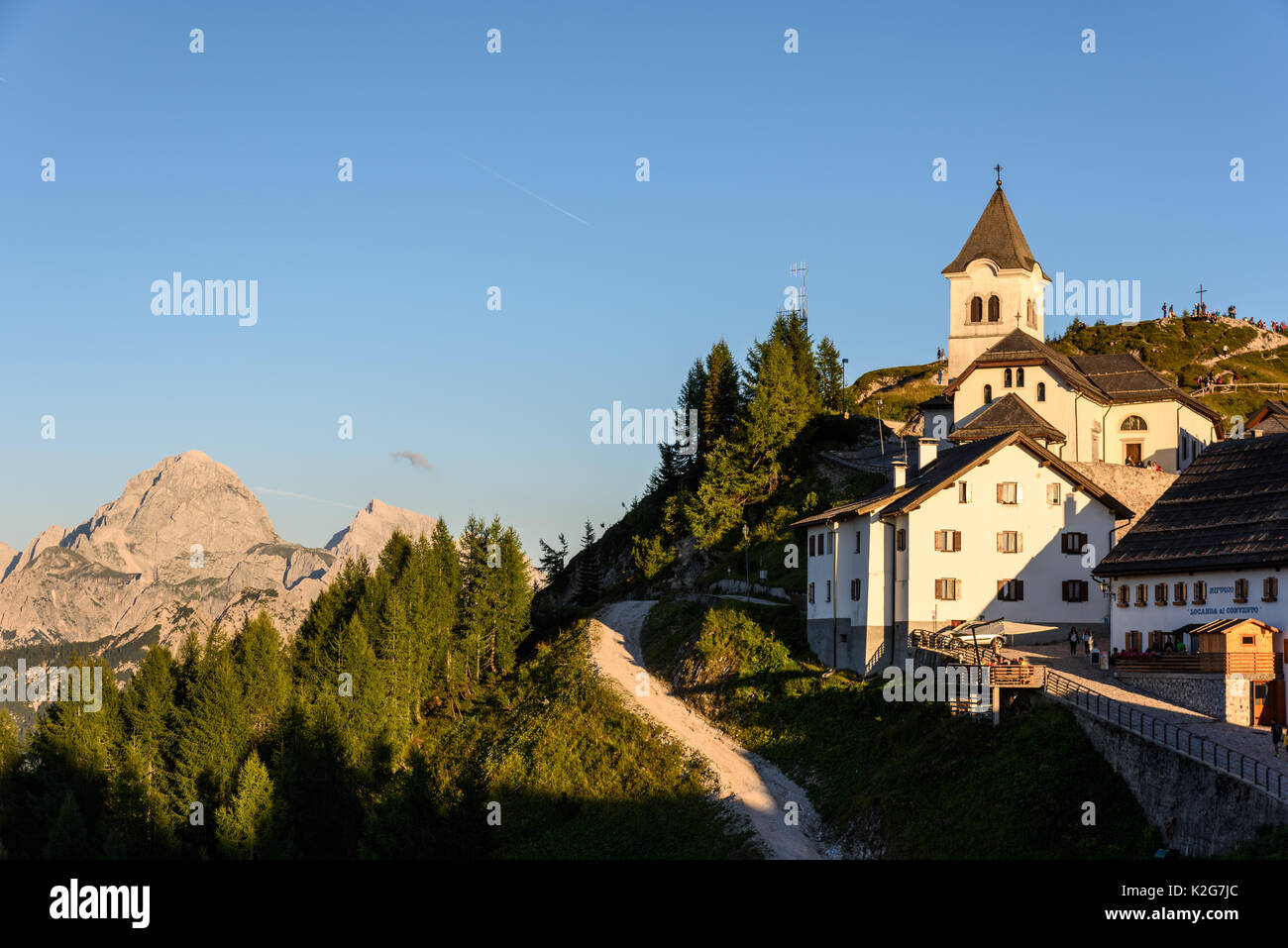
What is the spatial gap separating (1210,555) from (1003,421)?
34186 mm

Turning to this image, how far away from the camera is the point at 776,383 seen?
306 ft

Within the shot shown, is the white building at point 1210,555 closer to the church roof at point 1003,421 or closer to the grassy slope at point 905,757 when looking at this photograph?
the grassy slope at point 905,757

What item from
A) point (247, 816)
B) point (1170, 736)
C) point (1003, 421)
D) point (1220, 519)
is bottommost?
point (247, 816)

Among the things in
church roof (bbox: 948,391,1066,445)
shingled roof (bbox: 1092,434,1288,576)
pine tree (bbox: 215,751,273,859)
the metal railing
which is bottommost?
pine tree (bbox: 215,751,273,859)

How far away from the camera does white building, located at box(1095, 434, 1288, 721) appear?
44.9 meters

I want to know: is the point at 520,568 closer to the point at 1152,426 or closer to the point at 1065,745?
the point at 1152,426

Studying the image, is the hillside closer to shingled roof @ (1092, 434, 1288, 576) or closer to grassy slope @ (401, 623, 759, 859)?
grassy slope @ (401, 623, 759, 859)

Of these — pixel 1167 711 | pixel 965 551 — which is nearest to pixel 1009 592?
pixel 965 551

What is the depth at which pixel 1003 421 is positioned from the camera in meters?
80.6

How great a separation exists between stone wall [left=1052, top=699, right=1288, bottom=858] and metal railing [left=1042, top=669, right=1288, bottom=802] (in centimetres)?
21

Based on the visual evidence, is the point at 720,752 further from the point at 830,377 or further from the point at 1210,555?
the point at 830,377

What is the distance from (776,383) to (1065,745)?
52.9 metres

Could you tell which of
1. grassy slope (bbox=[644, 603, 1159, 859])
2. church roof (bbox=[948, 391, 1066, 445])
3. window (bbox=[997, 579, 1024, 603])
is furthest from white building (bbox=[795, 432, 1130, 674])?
church roof (bbox=[948, 391, 1066, 445])

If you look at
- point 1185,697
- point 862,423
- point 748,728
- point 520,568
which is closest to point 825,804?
point 748,728
